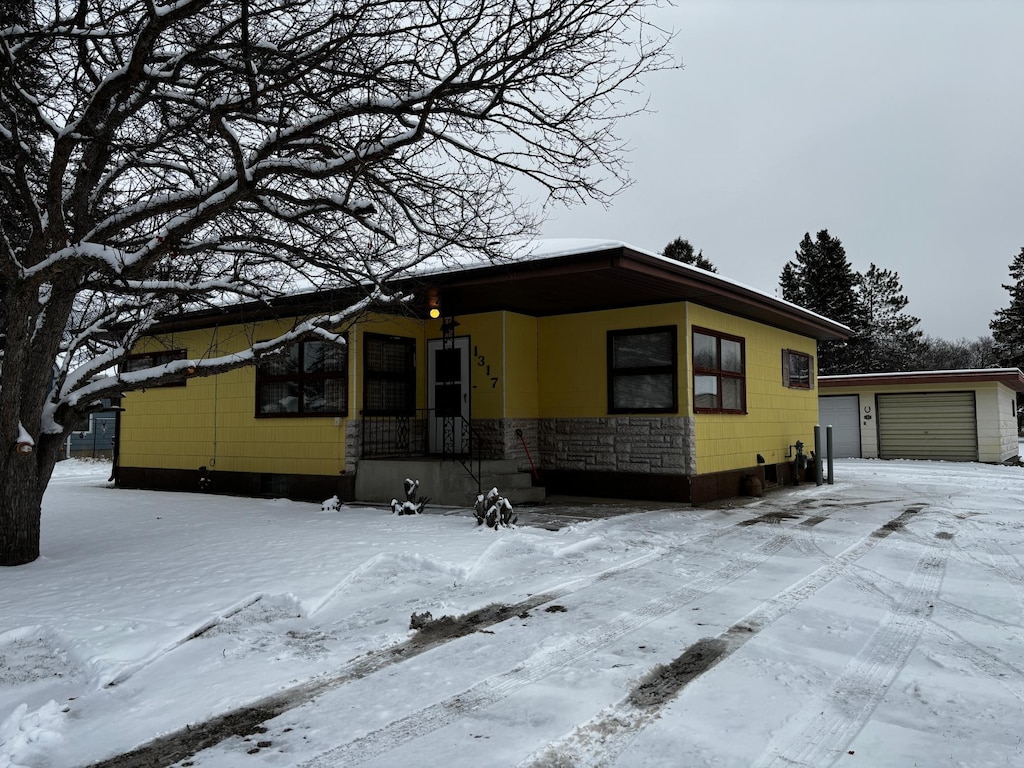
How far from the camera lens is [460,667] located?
12.3 ft

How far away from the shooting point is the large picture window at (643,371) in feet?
35.2

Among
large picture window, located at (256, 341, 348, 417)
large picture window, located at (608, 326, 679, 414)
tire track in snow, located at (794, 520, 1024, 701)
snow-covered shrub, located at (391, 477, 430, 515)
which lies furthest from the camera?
large picture window, located at (256, 341, 348, 417)

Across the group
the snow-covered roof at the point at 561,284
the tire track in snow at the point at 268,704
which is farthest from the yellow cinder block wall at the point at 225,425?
the tire track in snow at the point at 268,704

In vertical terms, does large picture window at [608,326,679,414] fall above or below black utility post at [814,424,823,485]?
above

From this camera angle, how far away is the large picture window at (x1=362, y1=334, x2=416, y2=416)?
1115 cm

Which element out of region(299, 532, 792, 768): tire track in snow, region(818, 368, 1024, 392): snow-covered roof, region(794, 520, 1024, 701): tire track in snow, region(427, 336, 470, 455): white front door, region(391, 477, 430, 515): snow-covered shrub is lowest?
region(794, 520, 1024, 701): tire track in snow

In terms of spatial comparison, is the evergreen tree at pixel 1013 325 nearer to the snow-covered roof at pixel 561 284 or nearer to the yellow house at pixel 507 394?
the yellow house at pixel 507 394

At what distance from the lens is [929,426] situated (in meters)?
21.0

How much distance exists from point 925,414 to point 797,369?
29.4 feet

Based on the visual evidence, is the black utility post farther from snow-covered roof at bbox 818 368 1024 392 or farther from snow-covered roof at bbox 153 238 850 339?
snow-covered roof at bbox 818 368 1024 392

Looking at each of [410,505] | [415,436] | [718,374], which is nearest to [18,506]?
[410,505]

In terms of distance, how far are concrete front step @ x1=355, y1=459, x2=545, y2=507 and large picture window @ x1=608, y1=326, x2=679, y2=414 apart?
6.67ft

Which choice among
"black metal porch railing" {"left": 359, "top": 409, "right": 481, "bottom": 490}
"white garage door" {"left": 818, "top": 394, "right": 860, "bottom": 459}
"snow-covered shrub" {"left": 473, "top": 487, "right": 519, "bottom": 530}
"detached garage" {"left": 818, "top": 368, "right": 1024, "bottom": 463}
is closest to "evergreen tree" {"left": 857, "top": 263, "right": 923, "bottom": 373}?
"detached garage" {"left": 818, "top": 368, "right": 1024, "bottom": 463}

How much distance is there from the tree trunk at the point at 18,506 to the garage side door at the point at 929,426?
74.5 feet
